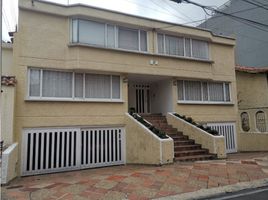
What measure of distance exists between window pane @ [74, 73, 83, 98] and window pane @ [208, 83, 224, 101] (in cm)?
852

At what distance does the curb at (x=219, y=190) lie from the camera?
264 inches

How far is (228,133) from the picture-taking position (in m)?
16.6

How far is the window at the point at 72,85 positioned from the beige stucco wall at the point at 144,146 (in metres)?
1.77

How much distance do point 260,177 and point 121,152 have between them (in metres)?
6.56

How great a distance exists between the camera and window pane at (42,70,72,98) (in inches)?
472

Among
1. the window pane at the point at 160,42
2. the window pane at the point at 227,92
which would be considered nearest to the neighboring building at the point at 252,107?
the window pane at the point at 227,92

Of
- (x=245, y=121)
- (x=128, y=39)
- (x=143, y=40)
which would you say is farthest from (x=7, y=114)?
(x=245, y=121)

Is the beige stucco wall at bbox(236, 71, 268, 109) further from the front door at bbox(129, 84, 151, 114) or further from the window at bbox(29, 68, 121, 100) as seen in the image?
the window at bbox(29, 68, 121, 100)

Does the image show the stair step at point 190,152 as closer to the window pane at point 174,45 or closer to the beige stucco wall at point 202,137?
the beige stucco wall at point 202,137

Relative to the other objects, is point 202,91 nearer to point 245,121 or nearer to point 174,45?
point 174,45

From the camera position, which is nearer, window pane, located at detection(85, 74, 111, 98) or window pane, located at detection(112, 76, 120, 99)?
window pane, located at detection(85, 74, 111, 98)

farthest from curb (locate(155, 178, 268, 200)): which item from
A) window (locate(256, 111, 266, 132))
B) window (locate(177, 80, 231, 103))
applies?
window (locate(256, 111, 266, 132))

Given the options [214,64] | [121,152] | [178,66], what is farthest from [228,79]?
[121,152]

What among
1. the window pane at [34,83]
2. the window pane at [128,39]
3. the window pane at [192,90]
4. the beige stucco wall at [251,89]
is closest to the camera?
the window pane at [34,83]
